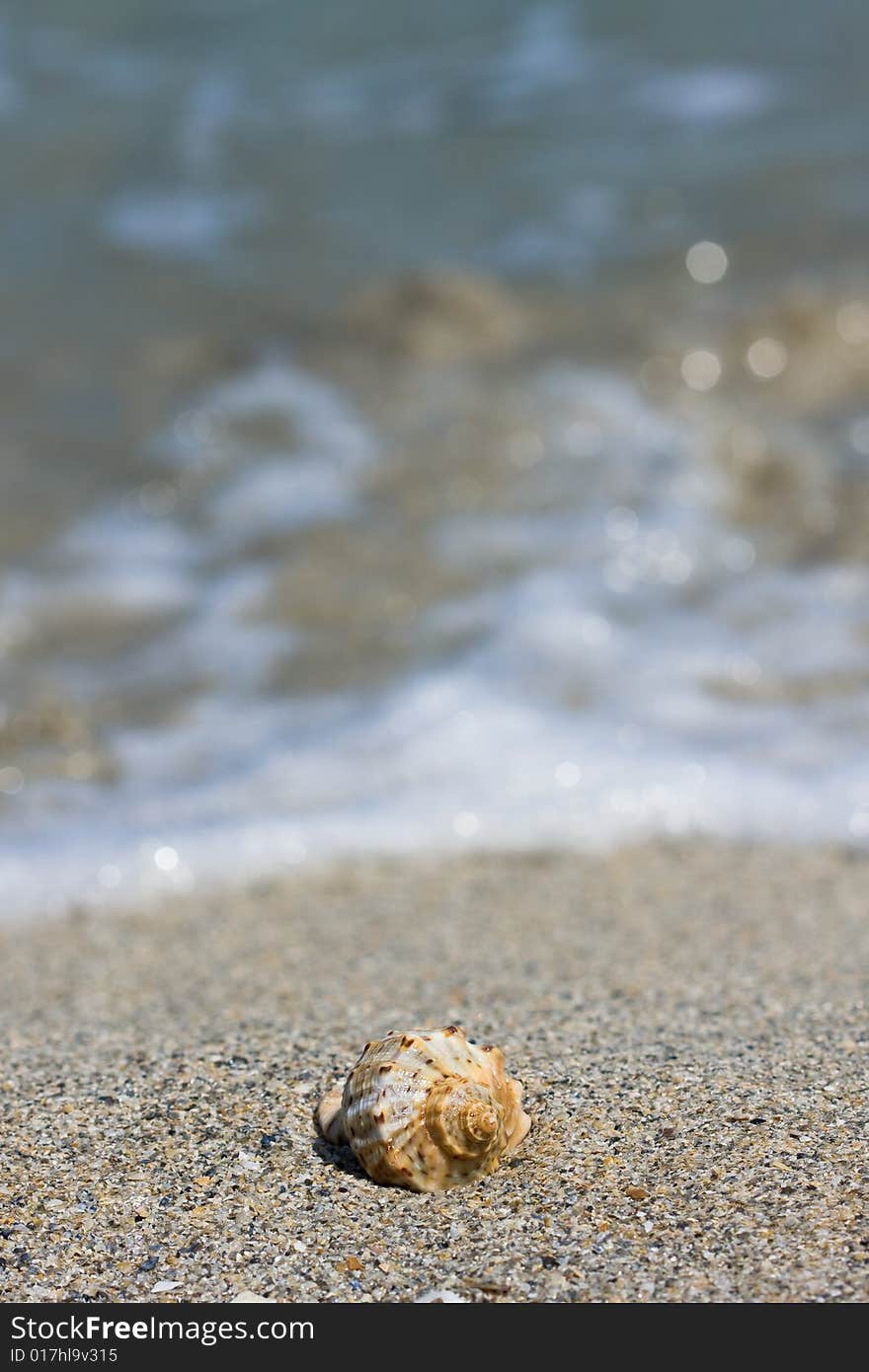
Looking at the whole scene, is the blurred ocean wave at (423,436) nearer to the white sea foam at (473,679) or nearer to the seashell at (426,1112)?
the white sea foam at (473,679)

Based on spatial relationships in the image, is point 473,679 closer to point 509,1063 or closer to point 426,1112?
point 509,1063

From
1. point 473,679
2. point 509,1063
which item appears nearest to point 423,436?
point 473,679

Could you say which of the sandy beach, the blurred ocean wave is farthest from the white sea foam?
the sandy beach

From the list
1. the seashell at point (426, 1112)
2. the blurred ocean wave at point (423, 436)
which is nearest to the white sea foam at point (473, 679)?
the blurred ocean wave at point (423, 436)

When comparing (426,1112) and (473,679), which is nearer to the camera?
(426,1112)

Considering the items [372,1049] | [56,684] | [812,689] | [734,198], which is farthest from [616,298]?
[372,1049]

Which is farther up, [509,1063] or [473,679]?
[473,679]
